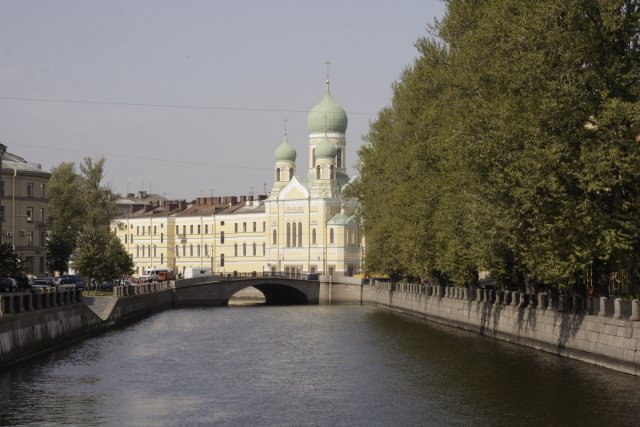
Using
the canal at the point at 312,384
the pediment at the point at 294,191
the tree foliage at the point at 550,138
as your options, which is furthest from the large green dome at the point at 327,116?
the tree foliage at the point at 550,138

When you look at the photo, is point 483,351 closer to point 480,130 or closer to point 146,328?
point 480,130

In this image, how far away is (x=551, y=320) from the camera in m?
58.4

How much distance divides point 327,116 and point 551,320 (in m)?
122

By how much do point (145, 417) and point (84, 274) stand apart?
69.7 meters

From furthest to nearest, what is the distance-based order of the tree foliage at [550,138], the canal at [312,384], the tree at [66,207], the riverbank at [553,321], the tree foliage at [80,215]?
1. the tree at [66,207]
2. the tree foliage at [80,215]
3. the tree foliage at [550,138]
4. the riverbank at [553,321]
5. the canal at [312,384]

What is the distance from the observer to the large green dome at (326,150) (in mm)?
173625

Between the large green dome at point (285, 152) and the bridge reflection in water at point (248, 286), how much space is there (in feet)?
131

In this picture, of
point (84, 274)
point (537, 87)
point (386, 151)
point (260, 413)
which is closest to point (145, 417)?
point (260, 413)

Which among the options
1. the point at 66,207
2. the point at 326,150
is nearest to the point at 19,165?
the point at 66,207

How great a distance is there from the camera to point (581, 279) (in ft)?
182

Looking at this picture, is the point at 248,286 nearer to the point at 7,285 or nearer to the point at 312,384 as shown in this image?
the point at 7,285

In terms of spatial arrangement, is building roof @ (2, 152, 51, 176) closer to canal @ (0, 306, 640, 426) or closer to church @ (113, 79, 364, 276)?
church @ (113, 79, 364, 276)

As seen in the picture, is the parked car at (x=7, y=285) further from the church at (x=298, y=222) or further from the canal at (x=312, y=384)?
the church at (x=298, y=222)

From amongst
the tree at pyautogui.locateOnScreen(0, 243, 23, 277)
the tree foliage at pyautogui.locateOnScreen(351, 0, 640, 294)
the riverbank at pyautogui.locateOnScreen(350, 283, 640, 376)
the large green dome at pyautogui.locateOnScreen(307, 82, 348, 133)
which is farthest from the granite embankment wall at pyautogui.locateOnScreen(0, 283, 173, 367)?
the large green dome at pyautogui.locateOnScreen(307, 82, 348, 133)
